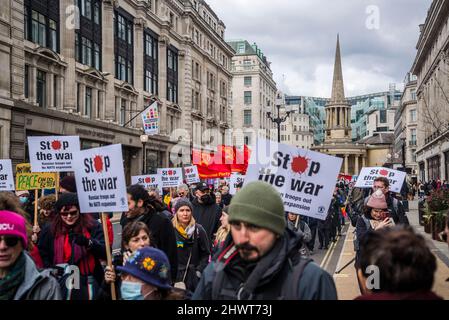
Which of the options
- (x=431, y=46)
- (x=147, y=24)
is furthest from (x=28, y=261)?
(x=431, y=46)

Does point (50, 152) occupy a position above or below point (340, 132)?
below

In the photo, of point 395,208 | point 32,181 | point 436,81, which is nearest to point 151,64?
point 436,81

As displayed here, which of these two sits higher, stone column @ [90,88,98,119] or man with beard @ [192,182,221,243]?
stone column @ [90,88,98,119]

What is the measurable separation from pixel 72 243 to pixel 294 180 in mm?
2272

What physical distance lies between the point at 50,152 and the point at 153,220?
4.76m

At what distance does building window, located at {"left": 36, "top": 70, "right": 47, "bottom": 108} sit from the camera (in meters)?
A: 28.8

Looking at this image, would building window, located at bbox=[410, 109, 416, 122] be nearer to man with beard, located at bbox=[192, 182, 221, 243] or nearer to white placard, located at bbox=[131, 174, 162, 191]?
white placard, located at bbox=[131, 174, 162, 191]

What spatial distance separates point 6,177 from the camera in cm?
1121

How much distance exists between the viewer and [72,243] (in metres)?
5.25

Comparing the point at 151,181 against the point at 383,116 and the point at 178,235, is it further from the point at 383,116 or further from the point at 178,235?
the point at 383,116

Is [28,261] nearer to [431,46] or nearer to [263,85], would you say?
[431,46]

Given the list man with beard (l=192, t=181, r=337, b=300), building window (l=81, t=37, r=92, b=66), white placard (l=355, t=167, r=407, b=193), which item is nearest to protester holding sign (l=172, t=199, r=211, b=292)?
man with beard (l=192, t=181, r=337, b=300)

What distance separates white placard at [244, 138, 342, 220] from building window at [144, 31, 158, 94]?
3961 cm

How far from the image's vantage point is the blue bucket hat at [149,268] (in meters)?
3.60
